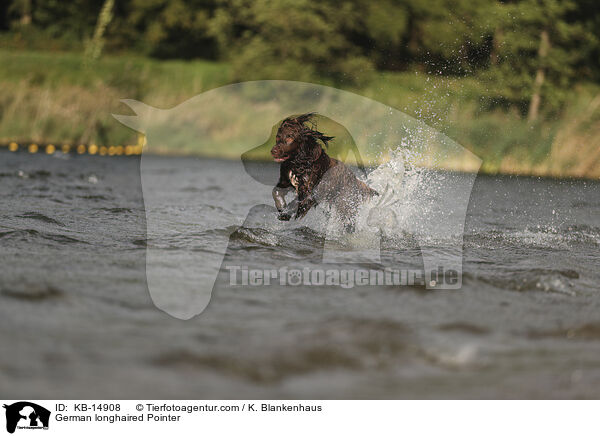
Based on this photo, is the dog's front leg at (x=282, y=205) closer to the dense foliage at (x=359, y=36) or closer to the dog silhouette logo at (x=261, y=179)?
the dog silhouette logo at (x=261, y=179)

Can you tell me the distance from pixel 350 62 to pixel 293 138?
63.4 ft

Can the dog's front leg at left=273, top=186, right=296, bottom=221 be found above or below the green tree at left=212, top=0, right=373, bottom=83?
below

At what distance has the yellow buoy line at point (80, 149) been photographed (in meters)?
17.0

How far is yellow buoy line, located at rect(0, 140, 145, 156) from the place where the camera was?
17.0 metres

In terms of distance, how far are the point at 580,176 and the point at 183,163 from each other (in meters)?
8.83

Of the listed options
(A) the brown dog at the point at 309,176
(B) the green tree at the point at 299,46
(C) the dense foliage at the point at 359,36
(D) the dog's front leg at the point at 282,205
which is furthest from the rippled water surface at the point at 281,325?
(B) the green tree at the point at 299,46

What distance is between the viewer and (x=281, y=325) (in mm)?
3934

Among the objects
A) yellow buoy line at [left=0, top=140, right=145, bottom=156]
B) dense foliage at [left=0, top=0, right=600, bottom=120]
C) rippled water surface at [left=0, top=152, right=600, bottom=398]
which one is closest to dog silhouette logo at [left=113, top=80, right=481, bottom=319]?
rippled water surface at [left=0, top=152, right=600, bottom=398]

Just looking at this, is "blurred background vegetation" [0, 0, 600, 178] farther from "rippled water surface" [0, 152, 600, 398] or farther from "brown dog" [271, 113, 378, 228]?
"rippled water surface" [0, 152, 600, 398]

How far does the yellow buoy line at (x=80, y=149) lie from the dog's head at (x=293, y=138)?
1152 cm

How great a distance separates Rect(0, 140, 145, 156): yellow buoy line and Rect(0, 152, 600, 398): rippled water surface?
34.1 ft

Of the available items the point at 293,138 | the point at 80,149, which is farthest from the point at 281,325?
the point at 80,149
